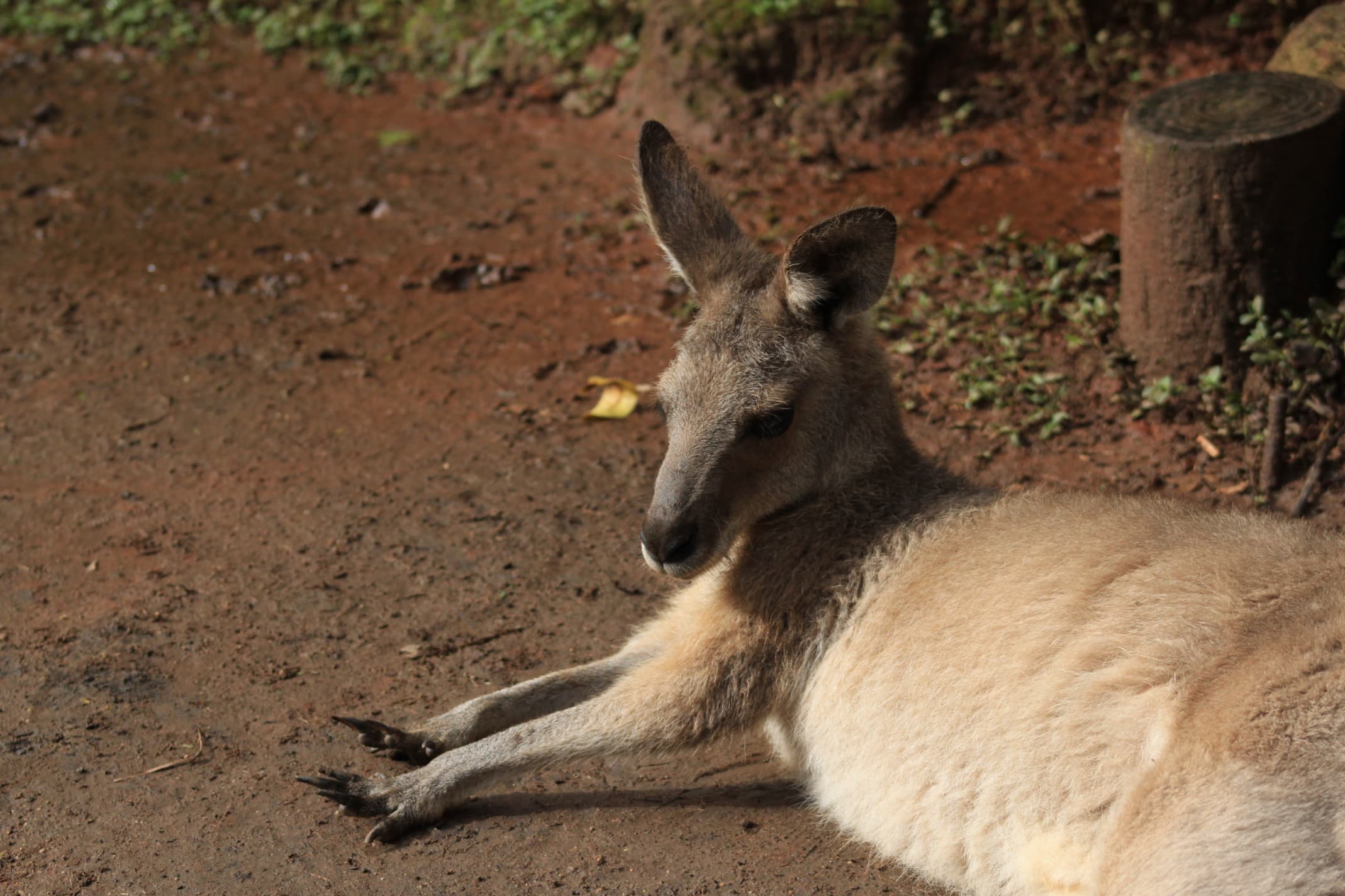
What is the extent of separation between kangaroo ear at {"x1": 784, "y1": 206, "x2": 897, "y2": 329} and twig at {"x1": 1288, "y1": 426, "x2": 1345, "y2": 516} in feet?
7.41

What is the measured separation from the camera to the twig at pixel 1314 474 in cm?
536

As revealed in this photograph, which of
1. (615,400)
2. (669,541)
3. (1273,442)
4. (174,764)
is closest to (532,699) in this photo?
(669,541)

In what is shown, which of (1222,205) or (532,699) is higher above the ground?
(1222,205)

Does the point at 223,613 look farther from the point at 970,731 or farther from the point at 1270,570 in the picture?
the point at 1270,570

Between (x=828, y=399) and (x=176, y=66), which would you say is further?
(x=176, y=66)

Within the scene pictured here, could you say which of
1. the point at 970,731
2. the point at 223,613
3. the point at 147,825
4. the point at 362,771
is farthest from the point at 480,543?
the point at 970,731

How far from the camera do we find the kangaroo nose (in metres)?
4.05

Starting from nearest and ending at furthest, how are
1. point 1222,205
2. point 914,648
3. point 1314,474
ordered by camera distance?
point 914,648 < point 1314,474 < point 1222,205

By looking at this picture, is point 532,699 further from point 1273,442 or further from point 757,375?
point 1273,442

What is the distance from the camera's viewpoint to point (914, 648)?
158 inches

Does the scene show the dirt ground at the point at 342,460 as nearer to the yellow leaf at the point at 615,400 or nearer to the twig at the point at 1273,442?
the yellow leaf at the point at 615,400

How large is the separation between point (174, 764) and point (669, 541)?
191 centimetres

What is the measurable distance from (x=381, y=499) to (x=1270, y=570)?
3910 millimetres

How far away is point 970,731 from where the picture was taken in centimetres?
378
